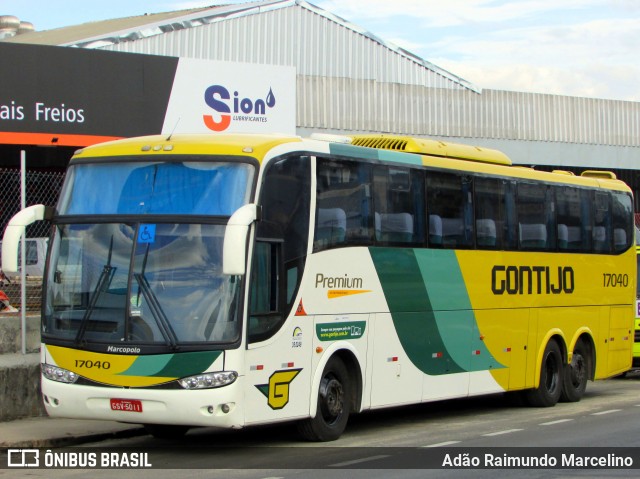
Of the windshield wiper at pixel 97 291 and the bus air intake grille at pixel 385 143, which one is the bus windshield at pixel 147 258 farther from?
the bus air intake grille at pixel 385 143

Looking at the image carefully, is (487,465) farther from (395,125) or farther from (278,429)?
(395,125)

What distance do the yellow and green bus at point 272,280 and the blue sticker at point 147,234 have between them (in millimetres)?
22

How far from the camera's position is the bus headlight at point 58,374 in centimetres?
1157

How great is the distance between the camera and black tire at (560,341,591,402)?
18125 millimetres

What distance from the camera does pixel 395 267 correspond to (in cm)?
1406

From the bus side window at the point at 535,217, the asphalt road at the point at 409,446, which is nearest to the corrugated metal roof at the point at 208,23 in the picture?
the bus side window at the point at 535,217

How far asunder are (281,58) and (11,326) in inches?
864

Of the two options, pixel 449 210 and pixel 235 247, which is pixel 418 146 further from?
pixel 235 247

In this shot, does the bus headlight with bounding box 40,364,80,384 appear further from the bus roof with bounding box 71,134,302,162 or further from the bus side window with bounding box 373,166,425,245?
the bus side window with bounding box 373,166,425,245

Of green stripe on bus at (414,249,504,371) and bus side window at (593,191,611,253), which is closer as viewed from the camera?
green stripe on bus at (414,249,504,371)

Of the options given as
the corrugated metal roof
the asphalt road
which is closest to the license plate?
the asphalt road

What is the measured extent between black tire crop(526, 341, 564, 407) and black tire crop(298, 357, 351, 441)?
5164mm

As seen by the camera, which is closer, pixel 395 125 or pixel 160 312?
pixel 160 312

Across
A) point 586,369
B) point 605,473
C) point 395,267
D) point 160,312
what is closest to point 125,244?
point 160,312
